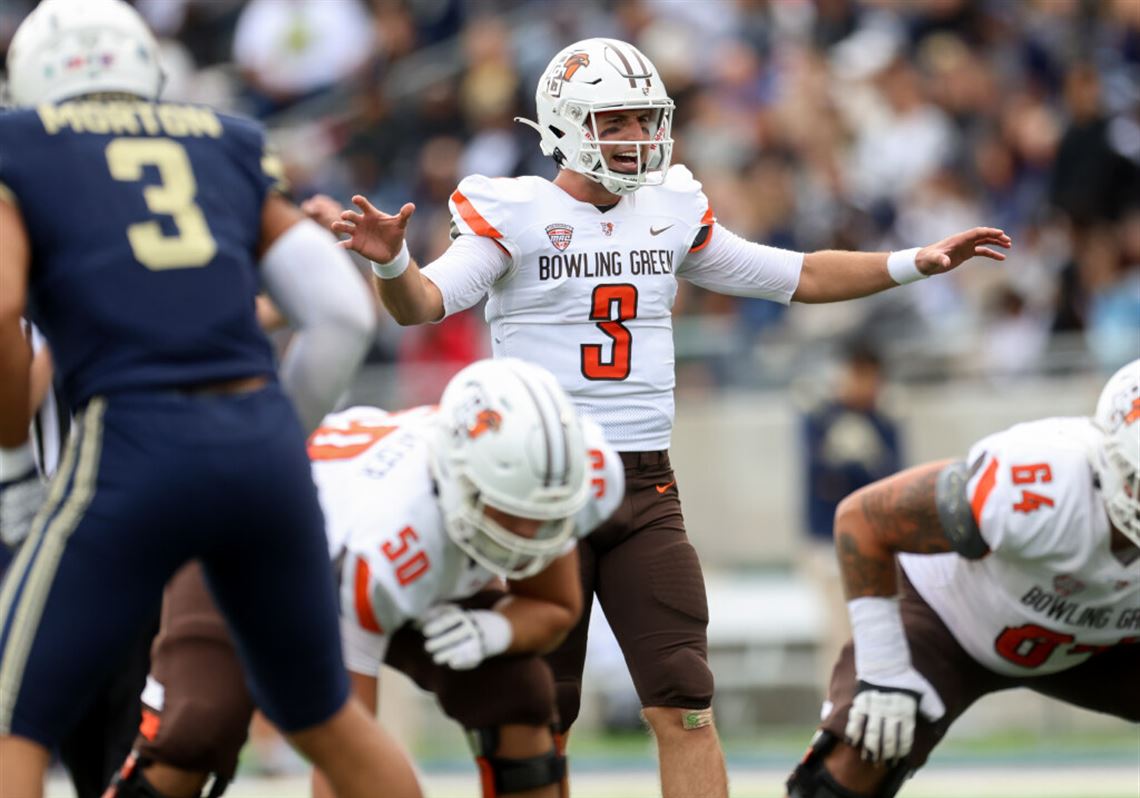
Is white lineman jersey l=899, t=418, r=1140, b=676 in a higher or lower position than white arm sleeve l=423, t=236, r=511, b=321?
lower

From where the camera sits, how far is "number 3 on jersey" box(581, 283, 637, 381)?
18.0 ft

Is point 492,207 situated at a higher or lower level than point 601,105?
lower

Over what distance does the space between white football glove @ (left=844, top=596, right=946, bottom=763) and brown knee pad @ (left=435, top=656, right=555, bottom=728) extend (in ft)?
3.26

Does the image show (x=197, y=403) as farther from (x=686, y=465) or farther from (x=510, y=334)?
(x=686, y=465)

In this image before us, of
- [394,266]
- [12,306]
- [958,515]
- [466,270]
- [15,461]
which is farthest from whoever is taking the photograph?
[466,270]

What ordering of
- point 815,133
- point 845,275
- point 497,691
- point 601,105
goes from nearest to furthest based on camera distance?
1. point 497,691
2. point 601,105
3. point 845,275
4. point 815,133

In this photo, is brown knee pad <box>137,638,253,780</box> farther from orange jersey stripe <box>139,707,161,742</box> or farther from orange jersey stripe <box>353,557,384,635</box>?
orange jersey stripe <box>353,557,384,635</box>

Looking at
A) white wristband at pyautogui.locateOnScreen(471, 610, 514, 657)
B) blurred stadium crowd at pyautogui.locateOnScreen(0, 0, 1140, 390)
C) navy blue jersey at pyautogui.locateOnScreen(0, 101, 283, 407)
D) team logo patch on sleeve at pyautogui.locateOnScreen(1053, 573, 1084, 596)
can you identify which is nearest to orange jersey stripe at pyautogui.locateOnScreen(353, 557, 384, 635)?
white wristband at pyautogui.locateOnScreen(471, 610, 514, 657)

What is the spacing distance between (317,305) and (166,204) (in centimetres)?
38

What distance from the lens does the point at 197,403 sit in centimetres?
401

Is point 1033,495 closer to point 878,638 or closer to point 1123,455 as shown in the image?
point 1123,455

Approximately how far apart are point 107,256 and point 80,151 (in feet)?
0.73

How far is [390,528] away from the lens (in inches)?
181

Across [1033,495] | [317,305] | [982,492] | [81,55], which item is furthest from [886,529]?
[81,55]
